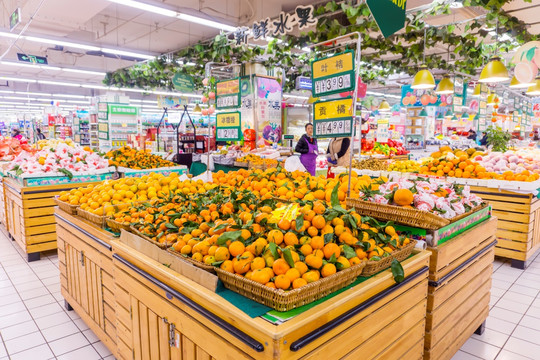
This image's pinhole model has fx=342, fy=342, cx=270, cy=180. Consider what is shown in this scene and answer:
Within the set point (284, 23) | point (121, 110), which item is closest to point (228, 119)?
point (284, 23)

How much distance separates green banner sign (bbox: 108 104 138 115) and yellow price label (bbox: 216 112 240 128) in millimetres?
7620

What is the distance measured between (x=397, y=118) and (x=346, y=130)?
13.4 metres

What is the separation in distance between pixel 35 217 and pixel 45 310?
1.93 meters

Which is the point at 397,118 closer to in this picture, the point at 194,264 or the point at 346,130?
the point at 346,130

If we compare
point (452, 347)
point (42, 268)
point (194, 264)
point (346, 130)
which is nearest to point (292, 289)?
point (194, 264)

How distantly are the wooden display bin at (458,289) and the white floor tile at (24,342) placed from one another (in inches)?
135

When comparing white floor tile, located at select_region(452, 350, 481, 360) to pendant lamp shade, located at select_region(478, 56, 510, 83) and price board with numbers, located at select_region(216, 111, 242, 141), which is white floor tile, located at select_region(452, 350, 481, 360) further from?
pendant lamp shade, located at select_region(478, 56, 510, 83)

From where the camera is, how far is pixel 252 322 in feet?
4.55

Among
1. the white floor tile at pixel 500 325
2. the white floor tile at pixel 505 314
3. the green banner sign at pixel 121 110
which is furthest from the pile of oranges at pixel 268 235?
the green banner sign at pixel 121 110

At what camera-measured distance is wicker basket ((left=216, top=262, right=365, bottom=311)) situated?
145cm

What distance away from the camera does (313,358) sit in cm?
147

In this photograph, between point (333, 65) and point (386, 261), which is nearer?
point (386, 261)

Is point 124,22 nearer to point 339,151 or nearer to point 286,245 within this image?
point 339,151

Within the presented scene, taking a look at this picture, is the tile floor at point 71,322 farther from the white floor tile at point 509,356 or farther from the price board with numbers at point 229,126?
the price board with numbers at point 229,126
